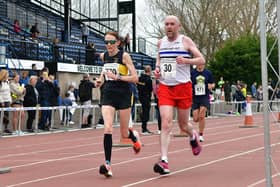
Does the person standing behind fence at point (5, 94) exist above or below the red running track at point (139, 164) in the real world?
above

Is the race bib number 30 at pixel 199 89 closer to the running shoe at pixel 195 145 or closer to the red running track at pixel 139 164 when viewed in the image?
the red running track at pixel 139 164

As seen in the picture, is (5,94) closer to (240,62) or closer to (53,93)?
(53,93)

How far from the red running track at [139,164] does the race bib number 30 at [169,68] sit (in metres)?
1.37

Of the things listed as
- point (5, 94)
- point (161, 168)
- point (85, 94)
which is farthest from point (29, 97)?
point (161, 168)

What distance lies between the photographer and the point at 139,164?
458 inches

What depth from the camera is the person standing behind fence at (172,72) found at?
1015cm

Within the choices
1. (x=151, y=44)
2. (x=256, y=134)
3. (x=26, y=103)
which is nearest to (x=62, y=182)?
(x=256, y=134)

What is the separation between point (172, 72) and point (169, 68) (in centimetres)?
7

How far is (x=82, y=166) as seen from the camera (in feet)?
38.0

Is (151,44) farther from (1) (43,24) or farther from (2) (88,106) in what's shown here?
(2) (88,106)

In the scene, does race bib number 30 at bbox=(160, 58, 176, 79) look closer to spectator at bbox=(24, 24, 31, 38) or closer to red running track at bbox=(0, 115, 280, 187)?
red running track at bbox=(0, 115, 280, 187)

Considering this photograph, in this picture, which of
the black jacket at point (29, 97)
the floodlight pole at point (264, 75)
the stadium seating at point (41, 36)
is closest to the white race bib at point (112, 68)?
the floodlight pole at point (264, 75)

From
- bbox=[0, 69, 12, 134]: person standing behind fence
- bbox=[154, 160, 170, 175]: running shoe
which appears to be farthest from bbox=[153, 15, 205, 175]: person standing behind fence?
bbox=[0, 69, 12, 134]: person standing behind fence

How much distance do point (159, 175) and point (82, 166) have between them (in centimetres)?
202
